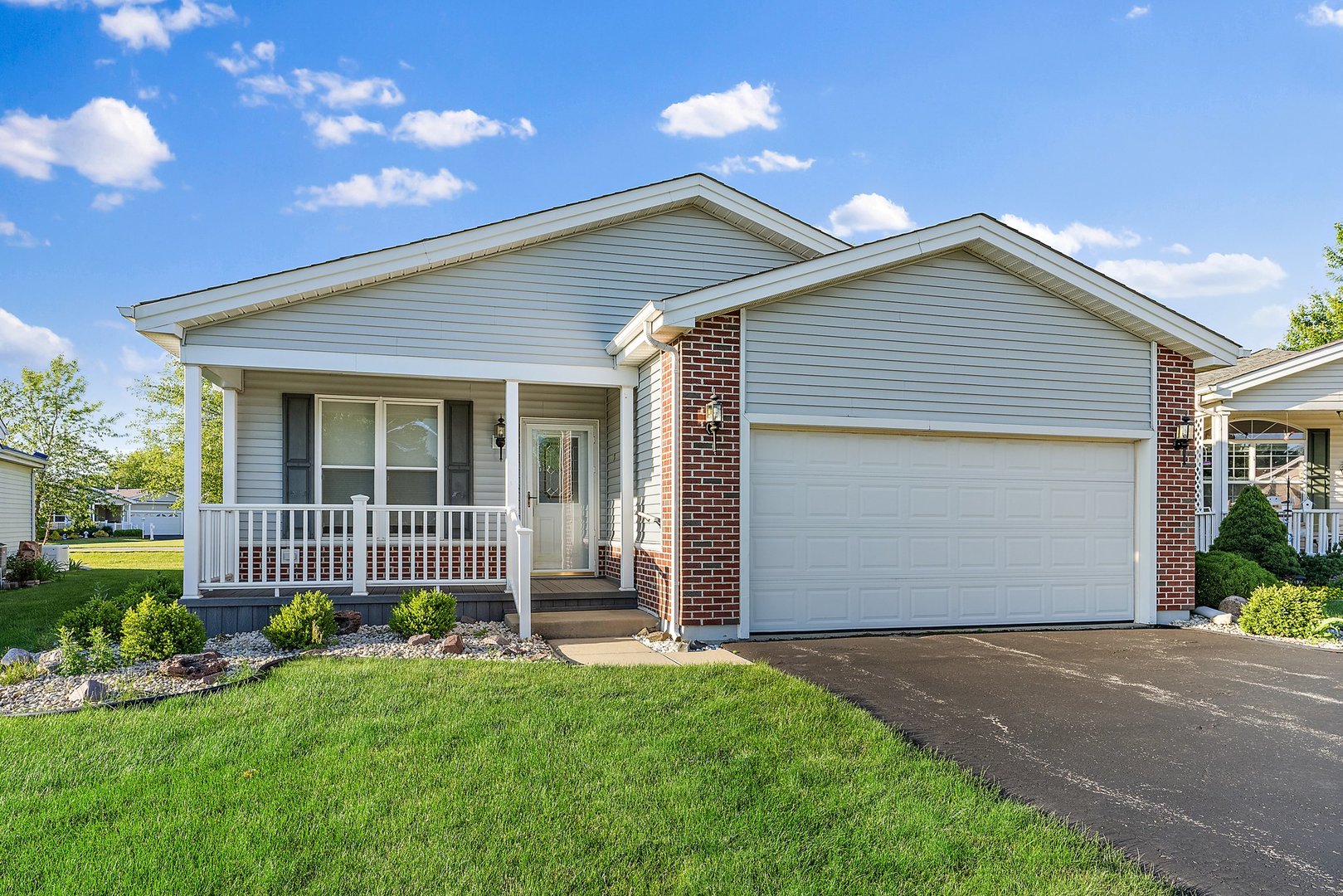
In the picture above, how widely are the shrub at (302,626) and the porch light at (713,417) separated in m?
4.04

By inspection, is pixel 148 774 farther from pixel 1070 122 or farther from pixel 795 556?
pixel 1070 122

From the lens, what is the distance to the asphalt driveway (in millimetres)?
3615

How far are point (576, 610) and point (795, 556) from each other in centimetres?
263

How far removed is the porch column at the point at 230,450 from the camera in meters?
9.44

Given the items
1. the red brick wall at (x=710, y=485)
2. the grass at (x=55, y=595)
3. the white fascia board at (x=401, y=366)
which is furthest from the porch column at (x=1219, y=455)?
the grass at (x=55, y=595)

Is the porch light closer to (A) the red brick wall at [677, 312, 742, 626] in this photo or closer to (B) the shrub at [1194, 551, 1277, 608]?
(A) the red brick wall at [677, 312, 742, 626]

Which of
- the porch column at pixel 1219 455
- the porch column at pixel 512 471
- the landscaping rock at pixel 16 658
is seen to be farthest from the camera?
the porch column at pixel 1219 455

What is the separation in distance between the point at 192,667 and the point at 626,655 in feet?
11.6

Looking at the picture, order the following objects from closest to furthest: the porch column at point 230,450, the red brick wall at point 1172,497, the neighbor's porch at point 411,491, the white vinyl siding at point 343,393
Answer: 1. the neighbor's porch at point 411,491
2. the porch column at point 230,450
3. the red brick wall at point 1172,497
4. the white vinyl siding at point 343,393

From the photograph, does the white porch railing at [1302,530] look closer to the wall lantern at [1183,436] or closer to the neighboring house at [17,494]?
the wall lantern at [1183,436]

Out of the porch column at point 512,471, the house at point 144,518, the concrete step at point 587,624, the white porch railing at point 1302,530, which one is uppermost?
the porch column at point 512,471

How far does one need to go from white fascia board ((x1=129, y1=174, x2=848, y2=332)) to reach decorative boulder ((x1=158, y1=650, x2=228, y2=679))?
3.92 meters

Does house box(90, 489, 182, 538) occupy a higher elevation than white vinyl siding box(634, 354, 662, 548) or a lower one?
lower

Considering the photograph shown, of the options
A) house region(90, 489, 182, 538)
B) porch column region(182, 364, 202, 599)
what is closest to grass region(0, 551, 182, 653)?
porch column region(182, 364, 202, 599)
